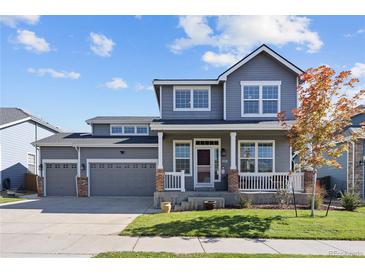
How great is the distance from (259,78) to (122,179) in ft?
34.4

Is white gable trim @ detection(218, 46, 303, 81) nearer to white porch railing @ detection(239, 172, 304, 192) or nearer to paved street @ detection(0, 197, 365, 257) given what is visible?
white porch railing @ detection(239, 172, 304, 192)

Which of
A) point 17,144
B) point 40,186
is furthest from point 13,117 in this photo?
point 40,186

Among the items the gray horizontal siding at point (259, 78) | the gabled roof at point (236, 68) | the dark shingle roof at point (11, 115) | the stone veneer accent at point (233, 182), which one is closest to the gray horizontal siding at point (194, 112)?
the gabled roof at point (236, 68)

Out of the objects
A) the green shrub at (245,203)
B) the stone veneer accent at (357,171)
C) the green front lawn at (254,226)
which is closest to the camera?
the green front lawn at (254,226)

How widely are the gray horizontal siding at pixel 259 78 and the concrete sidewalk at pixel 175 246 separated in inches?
335

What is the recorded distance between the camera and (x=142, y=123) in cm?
2105

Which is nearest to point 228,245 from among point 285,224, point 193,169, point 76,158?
point 285,224

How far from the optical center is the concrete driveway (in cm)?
604

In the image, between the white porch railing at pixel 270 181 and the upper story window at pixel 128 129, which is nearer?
the white porch railing at pixel 270 181

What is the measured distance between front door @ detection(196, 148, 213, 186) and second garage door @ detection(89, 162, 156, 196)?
3.33 metres

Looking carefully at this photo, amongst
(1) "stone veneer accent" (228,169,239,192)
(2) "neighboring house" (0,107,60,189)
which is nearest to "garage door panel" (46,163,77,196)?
(2) "neighboring house" (0,107,60,189)

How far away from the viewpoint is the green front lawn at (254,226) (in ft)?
23.7

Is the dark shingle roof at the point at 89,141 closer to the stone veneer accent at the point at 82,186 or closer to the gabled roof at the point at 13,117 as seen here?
the stone veneer accent at the point at 82,186

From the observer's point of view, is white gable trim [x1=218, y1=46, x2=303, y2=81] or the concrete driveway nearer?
the concrete driveway
